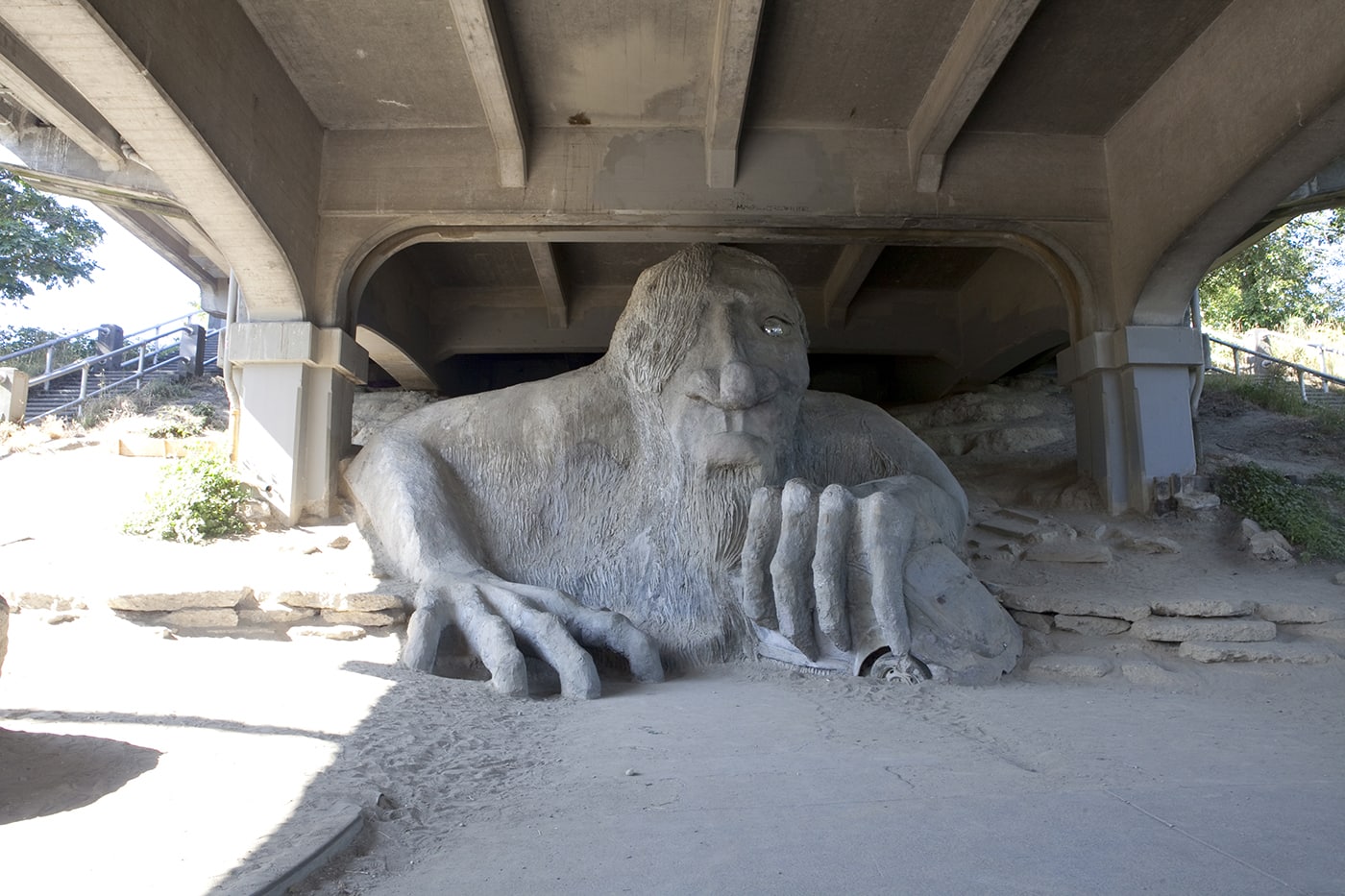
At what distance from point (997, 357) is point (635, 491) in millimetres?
5602

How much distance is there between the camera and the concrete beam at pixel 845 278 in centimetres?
738

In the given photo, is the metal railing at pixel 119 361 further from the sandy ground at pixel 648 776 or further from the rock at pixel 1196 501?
the rock at pixel 1196 501

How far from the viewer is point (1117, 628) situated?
170 inches

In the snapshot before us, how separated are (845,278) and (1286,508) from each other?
390cm

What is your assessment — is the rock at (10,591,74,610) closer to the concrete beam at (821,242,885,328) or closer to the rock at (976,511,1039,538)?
the rock at (976,511,1039,538)

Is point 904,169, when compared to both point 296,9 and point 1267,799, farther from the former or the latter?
point 1267,799

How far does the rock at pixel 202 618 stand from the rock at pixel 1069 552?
4.52 metres

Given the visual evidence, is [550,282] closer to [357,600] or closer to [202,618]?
[357,600]

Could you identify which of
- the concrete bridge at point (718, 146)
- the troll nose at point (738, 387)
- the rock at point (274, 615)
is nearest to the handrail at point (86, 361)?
the concrete bridge at point (718, 146)

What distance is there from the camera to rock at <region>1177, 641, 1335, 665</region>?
12.8 ft

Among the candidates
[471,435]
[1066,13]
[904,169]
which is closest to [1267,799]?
[471,435]

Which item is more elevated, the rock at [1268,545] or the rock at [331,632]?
the rock at [1268,545]

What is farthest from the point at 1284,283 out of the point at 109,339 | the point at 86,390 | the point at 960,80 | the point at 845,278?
the point at 109,339

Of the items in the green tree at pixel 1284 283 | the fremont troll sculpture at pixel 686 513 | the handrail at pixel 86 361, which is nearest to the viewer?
the fremont troll sculpture at pixel 686 513
